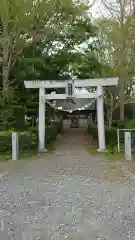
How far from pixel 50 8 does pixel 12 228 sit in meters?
14.8

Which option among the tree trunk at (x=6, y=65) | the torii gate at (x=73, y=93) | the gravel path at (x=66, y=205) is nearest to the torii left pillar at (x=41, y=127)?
the torii gate at (x=73, y=93)

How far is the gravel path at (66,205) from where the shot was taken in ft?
15.1

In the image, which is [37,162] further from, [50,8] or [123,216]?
[50,8]

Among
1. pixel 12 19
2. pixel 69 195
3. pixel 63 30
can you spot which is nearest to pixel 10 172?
pixel 69 195

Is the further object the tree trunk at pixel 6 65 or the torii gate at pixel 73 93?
the tree trunk at pixel 6 65

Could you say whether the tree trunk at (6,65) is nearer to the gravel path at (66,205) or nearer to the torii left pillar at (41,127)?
the torii left pillar at (41,127)

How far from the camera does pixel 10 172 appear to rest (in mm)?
10336

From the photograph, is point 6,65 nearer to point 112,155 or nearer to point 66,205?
point 112,155

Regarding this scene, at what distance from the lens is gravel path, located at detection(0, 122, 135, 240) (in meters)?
4.59

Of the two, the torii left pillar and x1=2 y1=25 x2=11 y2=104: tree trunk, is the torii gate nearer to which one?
the torii left pillar

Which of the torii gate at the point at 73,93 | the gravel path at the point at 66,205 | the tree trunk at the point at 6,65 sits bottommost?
the gravel path at the point at 66,205

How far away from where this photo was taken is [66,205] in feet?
20.2

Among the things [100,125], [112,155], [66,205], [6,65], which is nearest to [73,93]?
[100,125]

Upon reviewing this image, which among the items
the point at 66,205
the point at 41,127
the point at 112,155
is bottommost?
the point at 112,155
